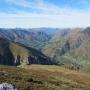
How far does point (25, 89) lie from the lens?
36812 millimetres

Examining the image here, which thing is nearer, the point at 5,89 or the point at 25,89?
the point at 5,89

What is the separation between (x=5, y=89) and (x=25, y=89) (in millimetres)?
24011

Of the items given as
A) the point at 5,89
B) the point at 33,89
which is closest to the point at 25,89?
the point at 33,89

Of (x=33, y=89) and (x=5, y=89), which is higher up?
(x=5, y=89)

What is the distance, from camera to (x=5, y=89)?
13.1 meters

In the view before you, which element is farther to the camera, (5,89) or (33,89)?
(33,89)

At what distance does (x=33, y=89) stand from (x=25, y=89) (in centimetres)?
116

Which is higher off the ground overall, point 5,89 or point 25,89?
point 5,89

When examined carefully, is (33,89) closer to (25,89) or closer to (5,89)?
(25,89)

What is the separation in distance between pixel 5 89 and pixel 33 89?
80.8 feet
